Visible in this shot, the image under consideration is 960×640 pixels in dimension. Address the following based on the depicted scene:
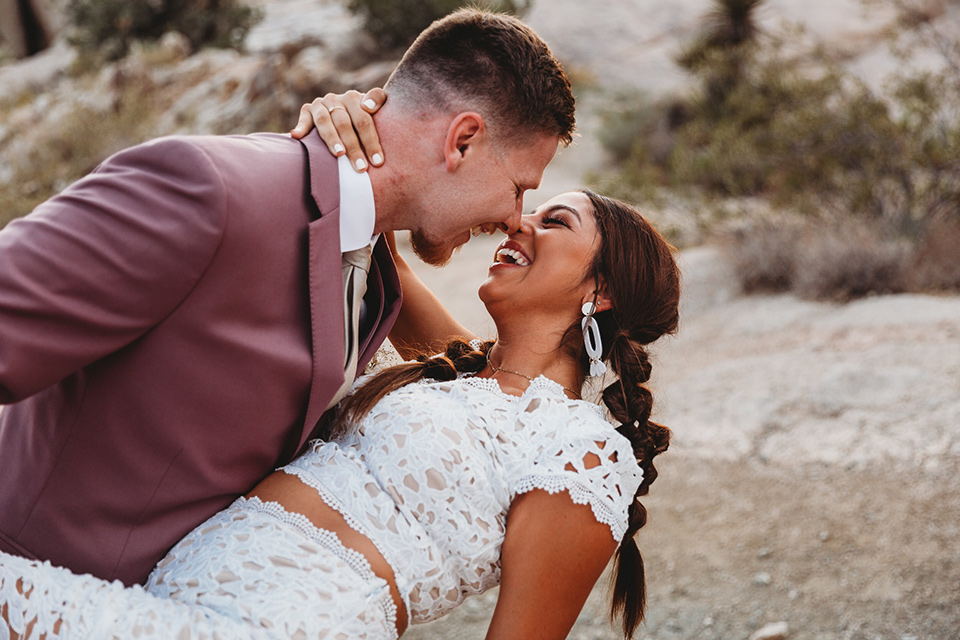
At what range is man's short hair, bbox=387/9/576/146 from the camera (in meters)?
2.06

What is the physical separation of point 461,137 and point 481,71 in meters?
0.18

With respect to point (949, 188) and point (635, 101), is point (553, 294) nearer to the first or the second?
A: point (949, 188)

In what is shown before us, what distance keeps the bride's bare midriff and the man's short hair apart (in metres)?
1.02

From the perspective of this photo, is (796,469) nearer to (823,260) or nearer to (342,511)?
(823,260)

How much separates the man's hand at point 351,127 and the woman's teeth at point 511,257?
0.74m

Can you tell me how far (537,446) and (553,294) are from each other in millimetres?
576

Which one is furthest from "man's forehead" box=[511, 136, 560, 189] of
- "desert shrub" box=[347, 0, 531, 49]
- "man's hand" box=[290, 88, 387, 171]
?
"desert shrub" box=[347, 0, 531, 49]

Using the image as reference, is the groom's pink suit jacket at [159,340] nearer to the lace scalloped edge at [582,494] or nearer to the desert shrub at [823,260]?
the lace scalloped edge at [582,494]

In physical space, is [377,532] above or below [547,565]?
above

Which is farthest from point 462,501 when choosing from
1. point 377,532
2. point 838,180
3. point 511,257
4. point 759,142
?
point 759,142

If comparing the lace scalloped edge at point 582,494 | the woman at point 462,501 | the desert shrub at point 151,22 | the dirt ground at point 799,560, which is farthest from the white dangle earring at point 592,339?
the desert shrub at point 151,22

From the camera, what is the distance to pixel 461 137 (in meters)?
2.06

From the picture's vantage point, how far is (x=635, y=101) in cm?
1546

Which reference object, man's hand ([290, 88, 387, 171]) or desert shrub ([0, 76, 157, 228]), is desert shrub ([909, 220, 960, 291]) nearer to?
man's hand ([290, 88, 387, 171])
